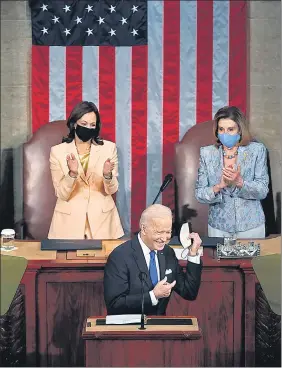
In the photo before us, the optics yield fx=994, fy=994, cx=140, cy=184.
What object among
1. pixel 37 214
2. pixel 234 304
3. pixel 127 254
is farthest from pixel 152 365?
pixel 37 214

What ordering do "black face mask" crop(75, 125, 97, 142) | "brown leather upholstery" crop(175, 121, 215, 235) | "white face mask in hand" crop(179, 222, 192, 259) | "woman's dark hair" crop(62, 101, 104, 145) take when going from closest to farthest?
"white face mask in hand" crop(179, 222, 192, 259) < "woman's dark hair" crop(62, 101, 104, 145) < "black face mask" crop(75, 125, 97, 142) < "brown leather upholstery" crop(175, 121, 215, 235)

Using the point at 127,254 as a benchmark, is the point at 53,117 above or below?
above

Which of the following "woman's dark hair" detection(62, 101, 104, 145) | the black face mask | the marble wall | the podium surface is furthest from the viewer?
the marble wall

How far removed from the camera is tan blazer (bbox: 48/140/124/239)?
705cm

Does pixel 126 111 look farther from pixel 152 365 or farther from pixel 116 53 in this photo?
pixel 152 365

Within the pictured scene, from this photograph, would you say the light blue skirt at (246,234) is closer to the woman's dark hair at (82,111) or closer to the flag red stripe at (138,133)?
the woman's dark hair at (82,111)

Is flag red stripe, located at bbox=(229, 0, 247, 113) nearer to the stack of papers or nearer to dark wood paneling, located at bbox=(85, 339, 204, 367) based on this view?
the stack of papers

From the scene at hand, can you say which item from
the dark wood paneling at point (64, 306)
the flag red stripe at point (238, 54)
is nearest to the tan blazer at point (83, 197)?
the dark wood paneling at point (64, 306)

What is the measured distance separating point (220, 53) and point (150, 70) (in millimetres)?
594

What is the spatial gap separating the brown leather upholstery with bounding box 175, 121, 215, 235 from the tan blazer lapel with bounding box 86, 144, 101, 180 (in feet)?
3.47

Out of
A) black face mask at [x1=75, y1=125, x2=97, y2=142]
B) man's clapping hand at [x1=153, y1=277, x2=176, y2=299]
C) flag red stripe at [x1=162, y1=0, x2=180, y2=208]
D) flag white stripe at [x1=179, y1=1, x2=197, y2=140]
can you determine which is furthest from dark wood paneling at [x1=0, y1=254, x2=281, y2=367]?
flag white stripe at [x1=179, y1=1, x2=197, y2=140]

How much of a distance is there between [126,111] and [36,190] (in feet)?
3.26

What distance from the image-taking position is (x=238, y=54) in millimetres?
8188

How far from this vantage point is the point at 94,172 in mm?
7059
